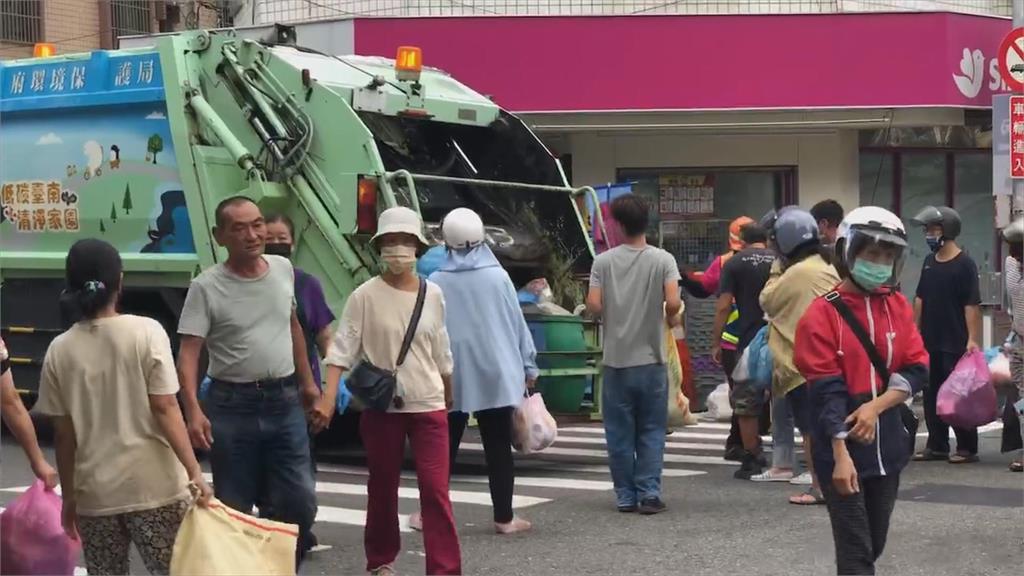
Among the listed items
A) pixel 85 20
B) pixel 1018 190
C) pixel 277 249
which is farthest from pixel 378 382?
pixel 85 20

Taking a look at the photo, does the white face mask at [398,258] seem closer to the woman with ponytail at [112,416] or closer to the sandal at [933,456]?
the woman with ponytail at [112,416]

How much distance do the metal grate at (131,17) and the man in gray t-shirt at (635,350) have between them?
17.3 metres

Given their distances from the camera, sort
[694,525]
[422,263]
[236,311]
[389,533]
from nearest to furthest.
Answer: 1. [236,311]
2. [389,533]
3. [694,525]
4. [422,263]

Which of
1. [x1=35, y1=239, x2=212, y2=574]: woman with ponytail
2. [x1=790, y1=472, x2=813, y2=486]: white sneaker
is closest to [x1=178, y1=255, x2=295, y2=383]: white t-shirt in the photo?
[x1=35, y1=239, x2=212, y2=574]: woman with ponytail

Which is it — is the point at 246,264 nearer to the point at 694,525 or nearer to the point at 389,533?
the point at 389,533

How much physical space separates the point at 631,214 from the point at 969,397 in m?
2.80

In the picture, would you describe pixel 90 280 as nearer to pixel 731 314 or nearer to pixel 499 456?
pixel 499 456

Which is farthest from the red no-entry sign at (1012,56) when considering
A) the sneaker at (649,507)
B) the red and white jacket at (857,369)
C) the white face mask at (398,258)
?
the red and white jacket at (857,369)

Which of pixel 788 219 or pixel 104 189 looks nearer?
pixel 788 219

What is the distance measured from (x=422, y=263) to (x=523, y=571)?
2897 mm

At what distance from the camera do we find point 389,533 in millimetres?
6977

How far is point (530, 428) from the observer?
8.50 m

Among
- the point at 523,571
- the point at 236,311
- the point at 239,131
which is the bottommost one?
the point at 523,571

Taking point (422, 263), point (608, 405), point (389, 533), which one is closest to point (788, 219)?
point (608, 405)
